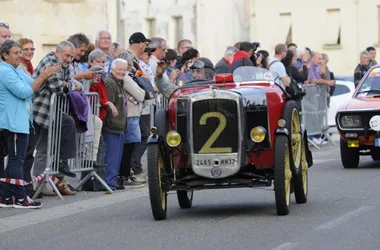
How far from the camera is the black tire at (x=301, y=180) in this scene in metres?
13.4

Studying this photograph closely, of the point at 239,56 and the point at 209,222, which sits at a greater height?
the point at 239,56

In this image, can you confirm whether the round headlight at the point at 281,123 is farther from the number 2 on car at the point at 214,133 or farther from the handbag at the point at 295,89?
the handbag at the point at 295,89

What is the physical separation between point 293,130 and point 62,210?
291 cm

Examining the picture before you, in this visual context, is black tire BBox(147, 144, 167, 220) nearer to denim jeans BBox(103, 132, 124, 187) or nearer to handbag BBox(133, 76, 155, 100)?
denim jeans BBox(103, 132, 124, 187)

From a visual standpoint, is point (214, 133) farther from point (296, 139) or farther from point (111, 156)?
point (111, 156)

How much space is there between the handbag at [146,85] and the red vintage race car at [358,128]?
3436 millimetres

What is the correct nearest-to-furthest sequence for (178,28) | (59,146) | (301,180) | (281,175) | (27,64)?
1. (281,175)
2. (301,180)
3. (59,146)
4. (27,64)
5. (178,28)

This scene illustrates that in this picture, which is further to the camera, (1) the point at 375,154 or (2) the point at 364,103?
(1) the point at 375,154

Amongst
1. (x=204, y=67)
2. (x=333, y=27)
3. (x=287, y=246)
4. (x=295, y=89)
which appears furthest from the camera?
(x=333, y=27)

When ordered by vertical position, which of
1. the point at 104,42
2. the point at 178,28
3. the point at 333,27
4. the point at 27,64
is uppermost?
the point at 178,28

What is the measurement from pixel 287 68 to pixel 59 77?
10.0 meters

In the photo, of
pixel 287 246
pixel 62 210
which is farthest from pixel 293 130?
pixel 287 246

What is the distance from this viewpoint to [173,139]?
1261 centimetres

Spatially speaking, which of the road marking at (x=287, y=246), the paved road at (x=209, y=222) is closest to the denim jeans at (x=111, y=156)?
the paved road at (x=209, y=222)
